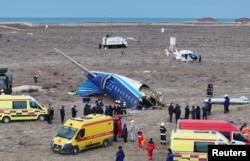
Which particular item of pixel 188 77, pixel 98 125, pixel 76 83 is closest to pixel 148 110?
pixel 98 125

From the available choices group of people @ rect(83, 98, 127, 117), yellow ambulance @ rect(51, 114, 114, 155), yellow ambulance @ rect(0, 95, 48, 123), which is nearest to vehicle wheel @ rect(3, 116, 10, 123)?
yellow ambulance @ rect(0, 95, 48, 123)

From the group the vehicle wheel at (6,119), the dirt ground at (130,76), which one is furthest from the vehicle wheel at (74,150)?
the vehicle wheel at (6,119)

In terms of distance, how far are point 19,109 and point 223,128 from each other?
1251 cm

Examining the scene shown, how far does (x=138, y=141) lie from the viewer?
24.3 meters

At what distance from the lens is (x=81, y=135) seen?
896 inches

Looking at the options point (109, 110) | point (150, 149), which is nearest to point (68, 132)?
point (150, 149)

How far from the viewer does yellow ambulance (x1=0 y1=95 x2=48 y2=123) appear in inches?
1133

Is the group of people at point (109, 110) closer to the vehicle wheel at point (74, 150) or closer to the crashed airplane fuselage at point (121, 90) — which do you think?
the crashed airplane fuselage at point (121, 90)

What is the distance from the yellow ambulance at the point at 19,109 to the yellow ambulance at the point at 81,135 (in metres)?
6.51

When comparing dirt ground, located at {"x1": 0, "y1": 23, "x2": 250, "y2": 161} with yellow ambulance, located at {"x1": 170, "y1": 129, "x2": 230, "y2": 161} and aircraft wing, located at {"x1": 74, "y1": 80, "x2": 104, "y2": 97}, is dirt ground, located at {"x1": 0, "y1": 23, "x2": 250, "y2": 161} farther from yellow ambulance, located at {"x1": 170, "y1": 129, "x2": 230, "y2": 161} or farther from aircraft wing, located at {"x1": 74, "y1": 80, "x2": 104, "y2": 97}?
yellow ambulance, located at {"x1": 170, "y1": 129, "x2": 230, "y2": 161}

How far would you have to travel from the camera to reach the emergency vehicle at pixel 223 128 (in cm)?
2259

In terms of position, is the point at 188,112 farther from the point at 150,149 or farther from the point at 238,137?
the point at 150,149

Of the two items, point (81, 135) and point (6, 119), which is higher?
point (81, 135)

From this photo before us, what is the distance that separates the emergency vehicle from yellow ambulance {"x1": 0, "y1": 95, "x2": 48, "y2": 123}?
988 cm
